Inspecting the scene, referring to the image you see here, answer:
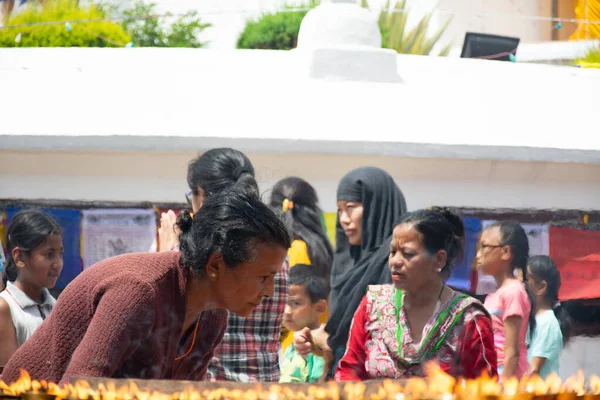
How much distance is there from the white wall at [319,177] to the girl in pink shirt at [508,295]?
0.87 ft

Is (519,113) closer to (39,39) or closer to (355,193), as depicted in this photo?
(355,193)

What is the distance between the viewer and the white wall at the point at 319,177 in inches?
203

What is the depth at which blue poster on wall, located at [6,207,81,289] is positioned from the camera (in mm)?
5223

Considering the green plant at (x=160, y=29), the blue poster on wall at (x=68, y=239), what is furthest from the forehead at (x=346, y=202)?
the green plant at (x=160, y=29)

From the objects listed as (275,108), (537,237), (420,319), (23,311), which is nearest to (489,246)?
(537,237)

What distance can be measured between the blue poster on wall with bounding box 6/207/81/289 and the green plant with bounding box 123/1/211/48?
817cm

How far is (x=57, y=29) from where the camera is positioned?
37.7 feet

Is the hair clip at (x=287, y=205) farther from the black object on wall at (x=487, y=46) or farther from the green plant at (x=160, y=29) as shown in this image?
the green plant at (x=160, y=29)

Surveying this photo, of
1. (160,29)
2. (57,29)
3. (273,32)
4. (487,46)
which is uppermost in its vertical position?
(273,32)

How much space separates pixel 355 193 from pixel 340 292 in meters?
0.51

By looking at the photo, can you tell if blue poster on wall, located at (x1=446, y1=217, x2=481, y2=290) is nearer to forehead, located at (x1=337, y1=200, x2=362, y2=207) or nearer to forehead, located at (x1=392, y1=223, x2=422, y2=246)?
forehead, located at (x1=337, y1=200, x2=362, y2=207)

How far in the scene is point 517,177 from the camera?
5.36 meters

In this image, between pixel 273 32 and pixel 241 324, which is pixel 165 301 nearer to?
pixel 241 324

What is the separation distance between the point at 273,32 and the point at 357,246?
11.8 m
